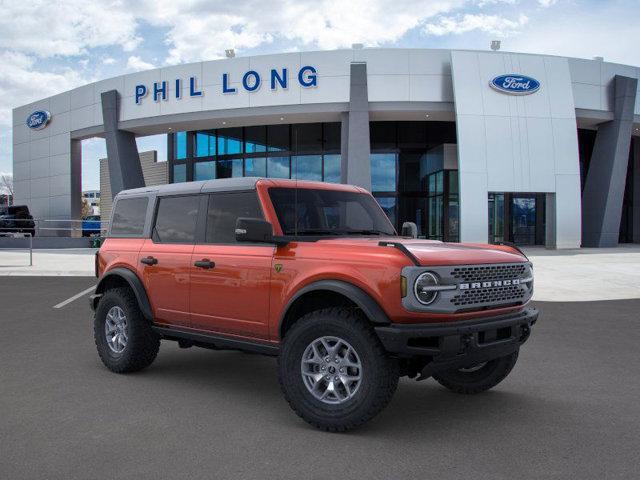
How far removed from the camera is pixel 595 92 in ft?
93.1

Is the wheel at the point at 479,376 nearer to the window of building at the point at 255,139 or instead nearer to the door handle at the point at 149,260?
the door handle at the point at 149,260

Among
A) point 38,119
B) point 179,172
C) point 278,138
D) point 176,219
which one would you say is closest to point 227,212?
point 176,219

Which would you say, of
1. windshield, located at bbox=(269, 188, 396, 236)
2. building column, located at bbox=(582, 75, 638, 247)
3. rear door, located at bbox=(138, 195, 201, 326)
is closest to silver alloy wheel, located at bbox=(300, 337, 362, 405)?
windshield, located at bbox=(269, 188, 396, 236)

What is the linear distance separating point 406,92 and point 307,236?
2284 centimetres

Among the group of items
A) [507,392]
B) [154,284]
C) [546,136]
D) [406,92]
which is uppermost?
[406,92]

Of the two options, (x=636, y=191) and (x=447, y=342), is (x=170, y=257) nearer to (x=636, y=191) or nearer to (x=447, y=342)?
(x=447, y=342)

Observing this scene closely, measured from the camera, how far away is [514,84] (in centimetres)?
2641

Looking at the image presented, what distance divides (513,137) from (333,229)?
23242 millimetres

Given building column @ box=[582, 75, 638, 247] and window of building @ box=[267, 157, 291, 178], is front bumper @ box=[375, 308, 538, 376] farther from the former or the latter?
window of building @ box=[267, 157, 291, 178]

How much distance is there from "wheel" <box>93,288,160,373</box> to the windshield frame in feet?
6.52

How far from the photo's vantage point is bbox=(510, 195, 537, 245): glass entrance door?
103ft

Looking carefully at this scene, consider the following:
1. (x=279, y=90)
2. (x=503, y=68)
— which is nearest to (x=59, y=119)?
(x=279, y=90)

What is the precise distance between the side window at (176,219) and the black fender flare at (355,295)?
5.47ft

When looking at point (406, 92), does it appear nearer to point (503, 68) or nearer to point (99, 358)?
point (503, 68)
